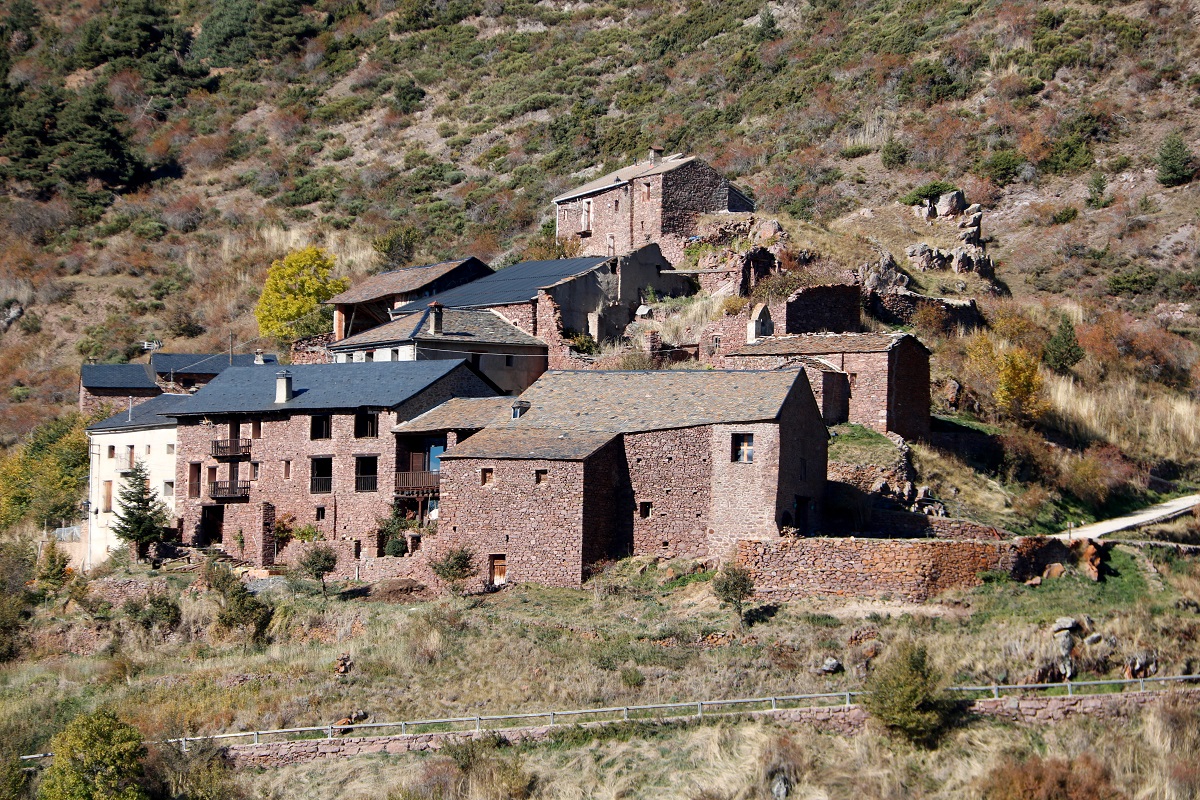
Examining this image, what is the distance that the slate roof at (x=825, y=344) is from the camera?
139 feet

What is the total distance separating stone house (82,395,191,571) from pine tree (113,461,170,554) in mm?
794

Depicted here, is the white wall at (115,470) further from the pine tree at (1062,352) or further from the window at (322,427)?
the pine tree at (1062,352)

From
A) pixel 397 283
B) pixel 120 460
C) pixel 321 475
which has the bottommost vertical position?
pixel 321 475

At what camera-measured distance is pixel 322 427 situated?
143 feet

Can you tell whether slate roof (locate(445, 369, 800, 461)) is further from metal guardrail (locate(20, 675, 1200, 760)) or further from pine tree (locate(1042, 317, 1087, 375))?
pine tree (locate(1042, 317, 1087, 375))

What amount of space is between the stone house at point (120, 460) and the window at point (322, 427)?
6.15 metres

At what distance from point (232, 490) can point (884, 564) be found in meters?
22.7

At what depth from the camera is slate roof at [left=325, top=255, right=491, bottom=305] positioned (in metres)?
59.2

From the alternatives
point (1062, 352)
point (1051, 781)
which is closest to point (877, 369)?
point (1062, 352)

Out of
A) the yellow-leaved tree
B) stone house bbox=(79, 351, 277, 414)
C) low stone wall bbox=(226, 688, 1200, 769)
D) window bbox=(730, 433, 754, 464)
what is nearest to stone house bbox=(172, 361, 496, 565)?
stone house bbox=(79, 351, 277, 414)

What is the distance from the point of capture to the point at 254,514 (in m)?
43.6

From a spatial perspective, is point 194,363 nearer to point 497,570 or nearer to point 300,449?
point 300,449

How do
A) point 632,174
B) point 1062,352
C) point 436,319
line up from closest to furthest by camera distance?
point 436,319 < point 1062,352 < point 632,174

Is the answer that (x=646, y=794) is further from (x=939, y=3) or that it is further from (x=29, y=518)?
(x=939, y=3)
